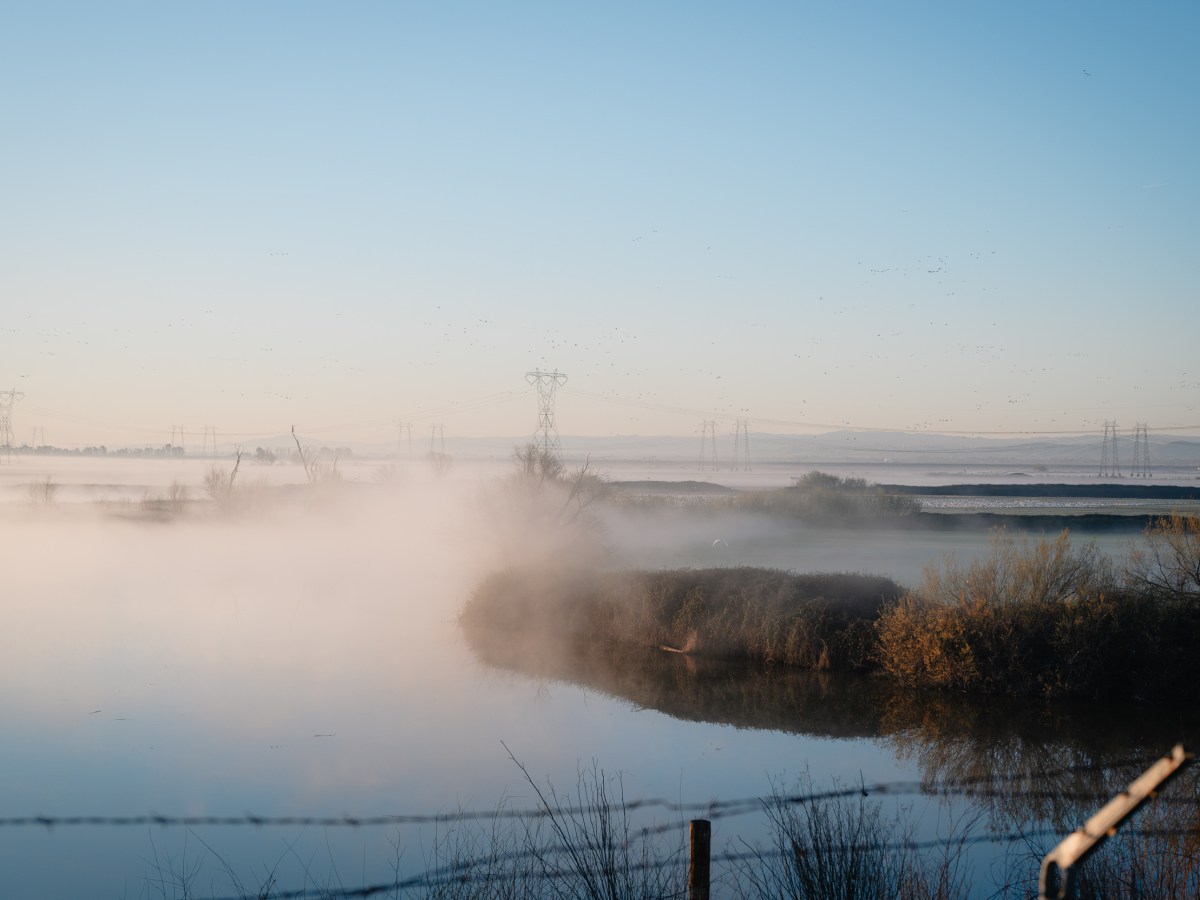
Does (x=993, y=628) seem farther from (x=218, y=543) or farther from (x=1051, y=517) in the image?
(x=218, y=543)

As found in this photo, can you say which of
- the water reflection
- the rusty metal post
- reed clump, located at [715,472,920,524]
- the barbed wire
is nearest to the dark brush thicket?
the water reflection

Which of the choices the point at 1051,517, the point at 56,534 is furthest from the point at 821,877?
the point at 56,534

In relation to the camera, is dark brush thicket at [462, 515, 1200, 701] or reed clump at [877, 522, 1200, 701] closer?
reed clump at [877, 522, 1200, 701]

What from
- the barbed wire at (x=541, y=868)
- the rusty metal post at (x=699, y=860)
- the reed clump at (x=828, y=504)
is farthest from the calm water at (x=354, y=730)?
the reed clump at (x=828, y=504)

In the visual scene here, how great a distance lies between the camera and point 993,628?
21.1 m

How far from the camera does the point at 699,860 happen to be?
6387mm

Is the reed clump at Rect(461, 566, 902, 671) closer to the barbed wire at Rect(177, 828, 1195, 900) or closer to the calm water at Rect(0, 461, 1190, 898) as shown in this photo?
the calm water at Rect(0, 461, 1190, 898)

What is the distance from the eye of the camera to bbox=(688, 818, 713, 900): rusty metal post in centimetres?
639

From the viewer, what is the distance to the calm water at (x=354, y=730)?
1255cm

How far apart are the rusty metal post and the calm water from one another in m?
5.61

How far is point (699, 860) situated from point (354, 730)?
13999 millimetres

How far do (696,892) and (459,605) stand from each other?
30.6 meters

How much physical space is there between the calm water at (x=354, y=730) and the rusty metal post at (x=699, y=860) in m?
5.61

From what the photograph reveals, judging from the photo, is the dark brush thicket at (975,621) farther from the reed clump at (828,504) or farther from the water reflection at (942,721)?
the reed clump at (828,504)
